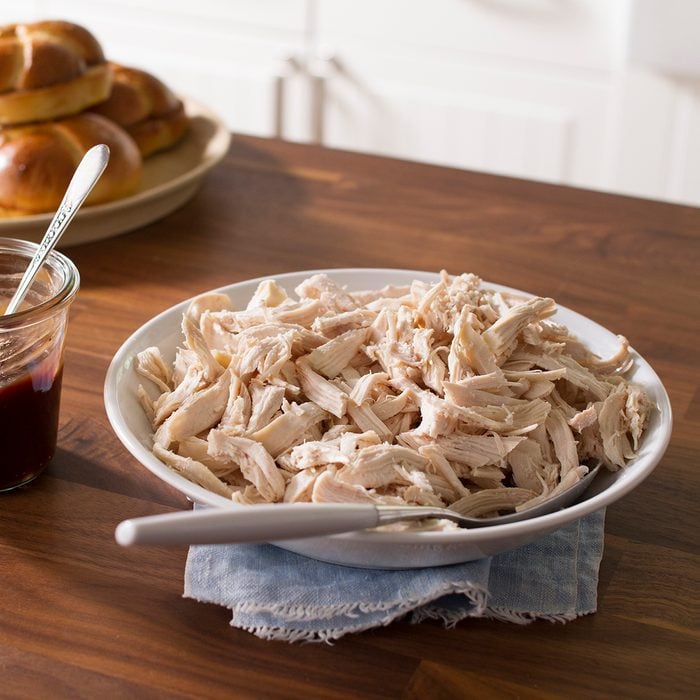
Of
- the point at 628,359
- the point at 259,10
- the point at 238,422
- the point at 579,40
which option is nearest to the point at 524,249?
the point at 628,359

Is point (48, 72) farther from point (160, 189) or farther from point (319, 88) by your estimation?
point (319, 88)

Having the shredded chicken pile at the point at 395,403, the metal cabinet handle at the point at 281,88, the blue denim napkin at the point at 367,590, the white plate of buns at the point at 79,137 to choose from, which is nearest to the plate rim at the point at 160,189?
the white plate of buns at the point at 79,137

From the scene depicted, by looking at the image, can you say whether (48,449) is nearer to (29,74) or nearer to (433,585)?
(433,585)

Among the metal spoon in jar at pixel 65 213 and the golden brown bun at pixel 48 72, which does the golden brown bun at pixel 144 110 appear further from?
the metal spoon in jar at pixel 65 213

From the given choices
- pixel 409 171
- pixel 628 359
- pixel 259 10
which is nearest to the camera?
pixel 628 359

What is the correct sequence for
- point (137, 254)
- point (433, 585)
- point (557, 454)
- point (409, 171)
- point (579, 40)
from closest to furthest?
point (433, 585)
point (557, 454)
point (137, 254)
point (409, 171)
point (579, 40)

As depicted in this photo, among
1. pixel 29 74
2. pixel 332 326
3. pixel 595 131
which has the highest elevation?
pixel 29 74

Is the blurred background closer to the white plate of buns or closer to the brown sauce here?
the white plate of buns

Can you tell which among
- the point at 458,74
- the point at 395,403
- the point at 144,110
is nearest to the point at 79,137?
the point at 144,110
